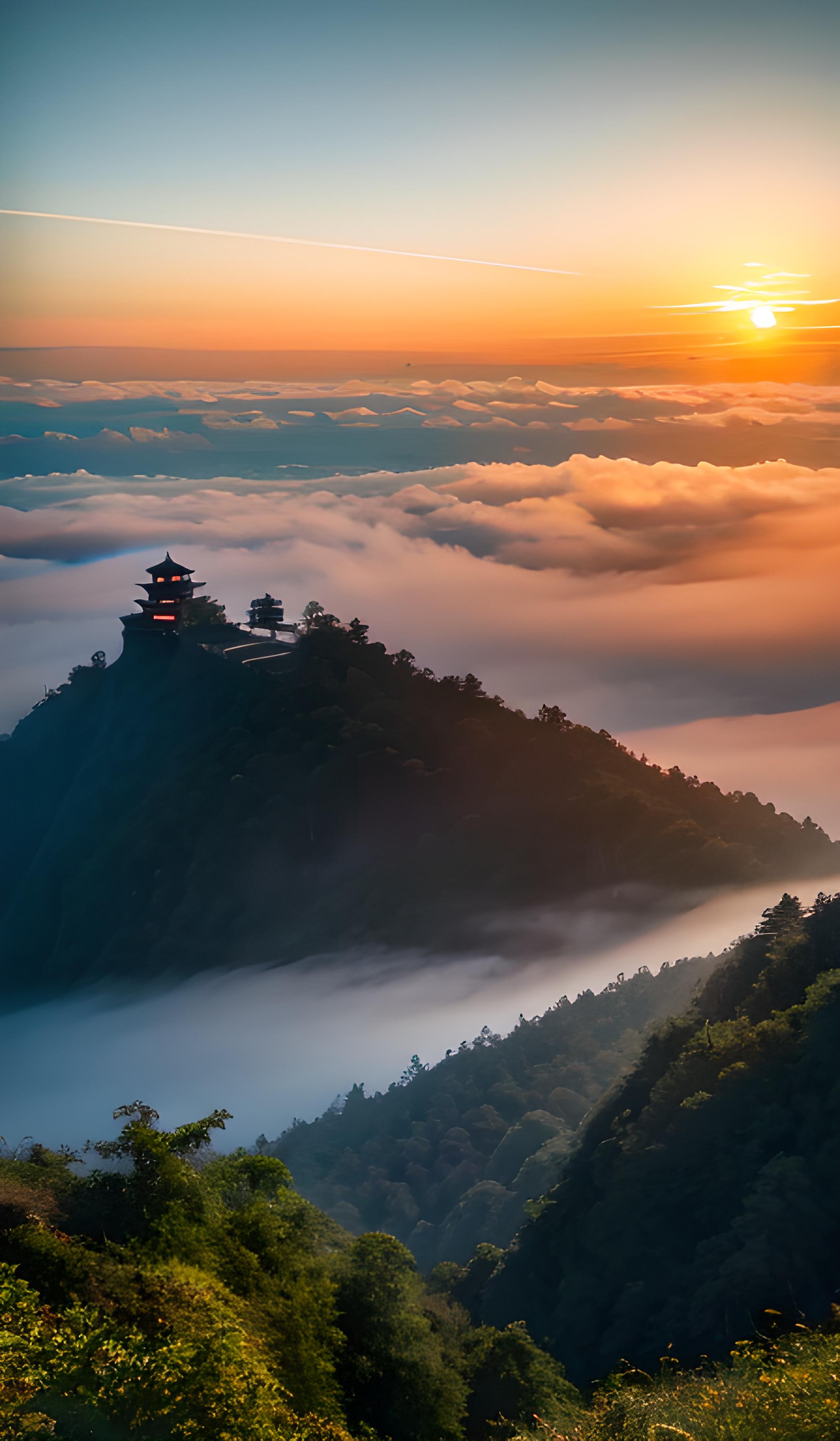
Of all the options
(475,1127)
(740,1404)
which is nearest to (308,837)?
(475,1127)

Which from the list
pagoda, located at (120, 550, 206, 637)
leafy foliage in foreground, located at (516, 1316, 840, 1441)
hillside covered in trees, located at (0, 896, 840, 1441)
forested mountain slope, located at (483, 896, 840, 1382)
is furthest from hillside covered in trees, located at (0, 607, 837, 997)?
leafy foliage in foreground, located at (516, 1316, 840, 1441)

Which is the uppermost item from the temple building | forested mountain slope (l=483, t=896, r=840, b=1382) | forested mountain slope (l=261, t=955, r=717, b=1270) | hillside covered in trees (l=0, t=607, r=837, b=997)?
the temple building

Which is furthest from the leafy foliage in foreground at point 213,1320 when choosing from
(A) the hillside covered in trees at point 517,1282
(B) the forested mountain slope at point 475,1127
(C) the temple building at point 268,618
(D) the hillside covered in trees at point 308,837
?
(C) the temple building at point 268,618

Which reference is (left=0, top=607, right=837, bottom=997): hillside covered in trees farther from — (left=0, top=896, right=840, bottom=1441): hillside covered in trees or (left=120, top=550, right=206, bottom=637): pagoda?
(left=0, top=896, right=840, bottom=1441): hillside covered in trees

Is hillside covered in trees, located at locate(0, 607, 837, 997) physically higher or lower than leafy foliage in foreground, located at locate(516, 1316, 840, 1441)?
higher

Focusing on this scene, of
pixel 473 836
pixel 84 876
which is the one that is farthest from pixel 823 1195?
pixel 84 876

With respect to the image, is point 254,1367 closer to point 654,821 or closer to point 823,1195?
point 823,1195

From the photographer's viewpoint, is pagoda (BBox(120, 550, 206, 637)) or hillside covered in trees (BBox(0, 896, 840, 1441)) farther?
pagoda (BBox(120, 550, 206, 637))

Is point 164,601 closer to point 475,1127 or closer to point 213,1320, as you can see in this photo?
point 475,1127
